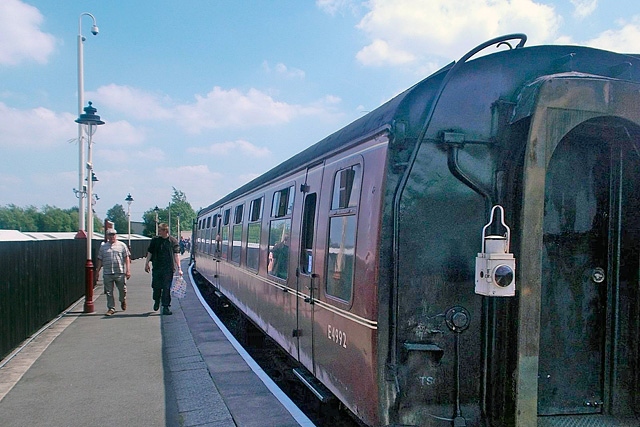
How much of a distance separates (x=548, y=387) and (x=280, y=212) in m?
4.16

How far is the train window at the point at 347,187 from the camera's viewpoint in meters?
4.19

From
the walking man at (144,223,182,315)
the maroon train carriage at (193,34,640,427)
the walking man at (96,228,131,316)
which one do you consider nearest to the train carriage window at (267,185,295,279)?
the maroon train carriage at (193,34,640,427)

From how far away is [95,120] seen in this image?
12.6 metres

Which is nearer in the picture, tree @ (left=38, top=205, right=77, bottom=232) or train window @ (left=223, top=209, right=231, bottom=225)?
train window @ (left=223, top=209, right=231, bottom=225)

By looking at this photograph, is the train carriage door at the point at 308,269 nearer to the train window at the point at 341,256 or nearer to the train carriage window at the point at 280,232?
the train window at the point at 341,256

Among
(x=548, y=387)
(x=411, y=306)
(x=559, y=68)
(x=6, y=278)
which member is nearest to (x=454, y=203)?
(x=411, y=306)

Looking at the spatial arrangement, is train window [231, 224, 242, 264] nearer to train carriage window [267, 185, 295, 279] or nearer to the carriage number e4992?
train carriage window [267, 185, 295, 279]

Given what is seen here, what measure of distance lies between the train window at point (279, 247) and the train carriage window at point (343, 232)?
174cm

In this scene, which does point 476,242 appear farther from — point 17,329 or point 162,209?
point 162,209

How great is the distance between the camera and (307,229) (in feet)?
19.0

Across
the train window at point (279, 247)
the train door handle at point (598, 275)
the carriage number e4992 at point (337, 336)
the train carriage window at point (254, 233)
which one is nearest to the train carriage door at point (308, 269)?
the carriage number e4992 at point (337, 336)

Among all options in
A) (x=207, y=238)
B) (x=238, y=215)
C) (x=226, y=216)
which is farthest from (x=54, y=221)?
(x=238, y=215)

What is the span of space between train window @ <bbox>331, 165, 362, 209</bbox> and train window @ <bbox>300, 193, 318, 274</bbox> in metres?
0.93

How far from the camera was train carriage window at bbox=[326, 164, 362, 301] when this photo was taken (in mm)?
4156
